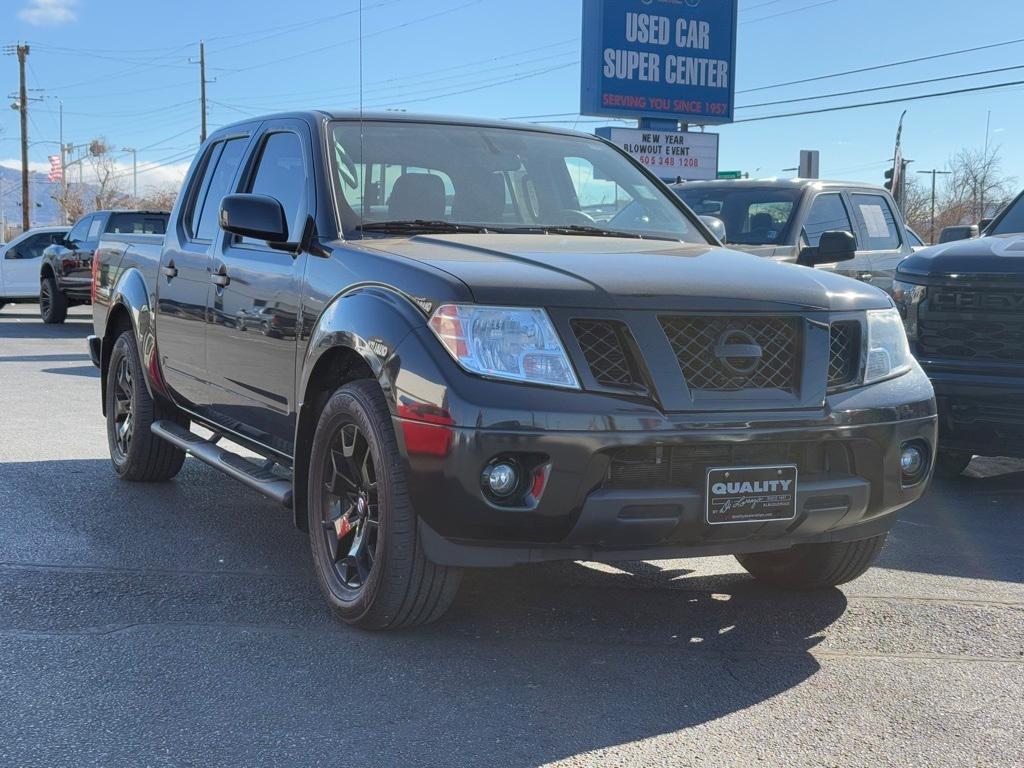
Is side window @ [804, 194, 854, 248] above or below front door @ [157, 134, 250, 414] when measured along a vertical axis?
above

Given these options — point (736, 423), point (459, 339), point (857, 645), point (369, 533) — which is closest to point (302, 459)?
point (369, 533)

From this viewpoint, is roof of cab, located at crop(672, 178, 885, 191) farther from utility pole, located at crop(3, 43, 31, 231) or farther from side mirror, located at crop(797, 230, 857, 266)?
utility pole, located at crop(3, 43, 31, 231)

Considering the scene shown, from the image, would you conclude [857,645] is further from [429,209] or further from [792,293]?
[429,209]

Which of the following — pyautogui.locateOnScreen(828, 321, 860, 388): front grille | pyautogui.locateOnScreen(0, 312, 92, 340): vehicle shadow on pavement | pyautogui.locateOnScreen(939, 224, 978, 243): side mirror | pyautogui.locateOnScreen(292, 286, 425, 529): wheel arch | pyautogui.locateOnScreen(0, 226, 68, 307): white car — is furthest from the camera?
pyautogui.locateOnScreen(0, 226, 68, 307): white car

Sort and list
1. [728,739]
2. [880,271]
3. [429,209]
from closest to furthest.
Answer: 1. [728,739]
2. [429,209]
3. [880,271]

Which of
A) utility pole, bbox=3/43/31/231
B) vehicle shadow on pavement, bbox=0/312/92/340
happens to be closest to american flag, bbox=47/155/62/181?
utility pole, bbox=3/43/31/231

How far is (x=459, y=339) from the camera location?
3.56m

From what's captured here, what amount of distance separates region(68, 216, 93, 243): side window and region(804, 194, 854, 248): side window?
14.4m

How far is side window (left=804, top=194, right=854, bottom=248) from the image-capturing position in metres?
10.1

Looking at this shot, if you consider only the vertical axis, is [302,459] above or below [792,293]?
below

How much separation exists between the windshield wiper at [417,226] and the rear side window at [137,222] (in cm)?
1586

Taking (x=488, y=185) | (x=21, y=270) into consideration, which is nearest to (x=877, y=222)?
(x=488, y=185)

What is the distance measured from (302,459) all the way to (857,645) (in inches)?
79.4

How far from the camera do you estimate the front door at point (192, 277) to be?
5492 millimetres
